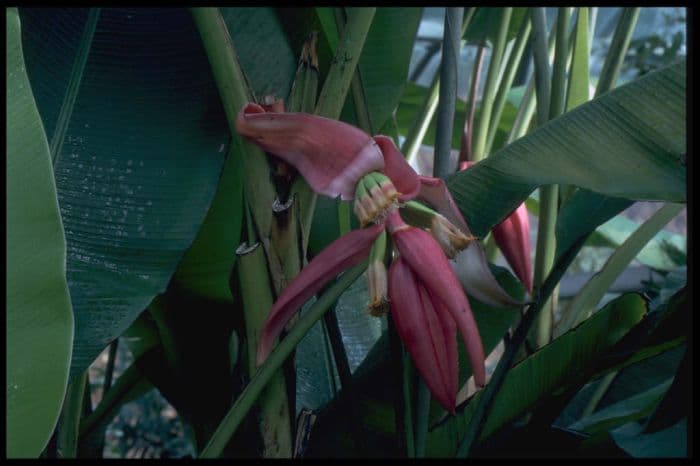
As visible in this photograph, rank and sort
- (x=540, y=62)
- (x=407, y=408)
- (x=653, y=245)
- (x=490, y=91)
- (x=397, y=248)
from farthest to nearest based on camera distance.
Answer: (x=653, y=245) → (x=490, y=91) → (x=540, y=62) → (x=407, y=408) → (x=397, y=248)

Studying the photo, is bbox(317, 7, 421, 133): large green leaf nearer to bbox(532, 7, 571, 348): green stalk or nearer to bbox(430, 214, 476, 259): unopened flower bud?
bbox(532, 7, 571, 348): green stalk

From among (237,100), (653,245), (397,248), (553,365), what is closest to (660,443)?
(553,365)

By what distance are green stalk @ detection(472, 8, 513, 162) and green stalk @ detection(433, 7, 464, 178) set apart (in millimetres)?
164

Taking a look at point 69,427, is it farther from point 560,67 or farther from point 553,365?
point 560,67

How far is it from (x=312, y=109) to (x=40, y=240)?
0.55 feet

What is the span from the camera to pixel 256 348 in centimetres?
42

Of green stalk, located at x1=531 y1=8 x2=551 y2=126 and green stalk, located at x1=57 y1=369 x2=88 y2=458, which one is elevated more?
green stalk, located at x1=531 y1=8 x2=551 y2=126

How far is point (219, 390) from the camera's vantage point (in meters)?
0.59

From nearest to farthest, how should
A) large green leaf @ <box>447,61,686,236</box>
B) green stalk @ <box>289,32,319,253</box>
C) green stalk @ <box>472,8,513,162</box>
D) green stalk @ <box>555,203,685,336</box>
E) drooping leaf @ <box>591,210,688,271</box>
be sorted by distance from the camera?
large green leaf @ <box>447,61,686,236</box> < green stalk @ <box>289,32,319,253</box> < green stalk @ <box>555,203,685,336</box> < green stalk @ <box>472,8,513,162</box> < drooping leaf @ <box>591,210,688,271</box>

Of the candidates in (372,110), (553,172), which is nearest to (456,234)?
(553,172)

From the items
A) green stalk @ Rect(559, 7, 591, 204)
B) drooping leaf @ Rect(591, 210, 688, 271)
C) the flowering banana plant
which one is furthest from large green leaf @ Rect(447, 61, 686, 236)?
drooping leaf @ Rect(591, 210, 688, 271)

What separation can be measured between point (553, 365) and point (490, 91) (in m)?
0.32

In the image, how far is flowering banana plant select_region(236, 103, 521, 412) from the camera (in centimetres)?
33

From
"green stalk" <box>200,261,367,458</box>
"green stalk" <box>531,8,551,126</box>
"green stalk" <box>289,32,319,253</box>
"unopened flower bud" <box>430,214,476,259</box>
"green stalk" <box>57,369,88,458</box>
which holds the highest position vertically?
"green stalk" <box>531,8,551,126</box>
